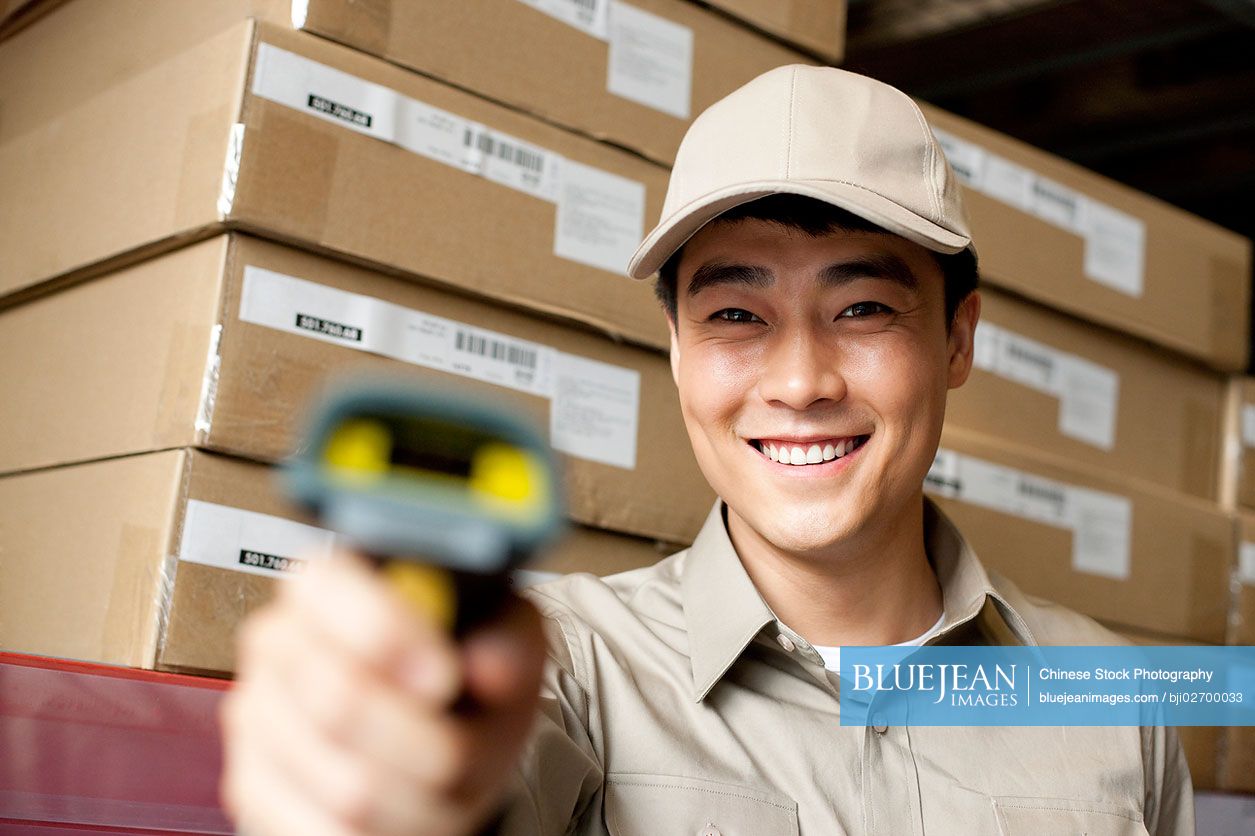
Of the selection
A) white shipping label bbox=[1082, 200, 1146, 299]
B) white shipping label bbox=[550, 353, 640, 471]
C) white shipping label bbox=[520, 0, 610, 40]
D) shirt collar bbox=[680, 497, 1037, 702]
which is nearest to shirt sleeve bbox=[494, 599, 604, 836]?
shirt collar bbox=[680, 497, 1037, 702]

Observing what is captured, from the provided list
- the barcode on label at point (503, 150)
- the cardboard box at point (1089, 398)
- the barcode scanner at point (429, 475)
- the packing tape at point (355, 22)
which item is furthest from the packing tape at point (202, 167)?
the cardboard box at point (1089, 398)

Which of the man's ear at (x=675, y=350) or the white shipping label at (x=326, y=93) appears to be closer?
the white shipping label at (x=326, y=93)

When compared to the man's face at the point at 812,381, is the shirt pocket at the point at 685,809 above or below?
below

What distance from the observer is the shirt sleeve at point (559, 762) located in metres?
0.72

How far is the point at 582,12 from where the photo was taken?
1164 millimetres

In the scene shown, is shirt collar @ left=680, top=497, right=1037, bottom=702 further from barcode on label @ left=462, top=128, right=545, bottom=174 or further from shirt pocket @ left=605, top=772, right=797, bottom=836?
barcode on label @ left=462, top=128, right=545, bottom=174

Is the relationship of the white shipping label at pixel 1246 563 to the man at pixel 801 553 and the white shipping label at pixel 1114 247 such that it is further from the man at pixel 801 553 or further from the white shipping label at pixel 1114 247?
the man at pixel 801 553

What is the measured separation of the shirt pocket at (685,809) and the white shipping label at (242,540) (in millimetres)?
287

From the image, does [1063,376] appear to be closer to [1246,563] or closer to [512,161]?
[1246,563]

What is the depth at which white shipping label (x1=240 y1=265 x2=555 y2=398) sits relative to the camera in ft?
3.19

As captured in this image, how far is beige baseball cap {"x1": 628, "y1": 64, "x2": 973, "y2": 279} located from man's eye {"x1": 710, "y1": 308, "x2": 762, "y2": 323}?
68 mm

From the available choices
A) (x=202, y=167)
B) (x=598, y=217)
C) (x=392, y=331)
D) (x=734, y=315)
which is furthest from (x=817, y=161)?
(x=202, y=167)

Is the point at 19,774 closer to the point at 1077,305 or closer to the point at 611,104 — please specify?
the point at 611,104

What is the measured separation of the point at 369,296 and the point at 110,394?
0.22 meters
